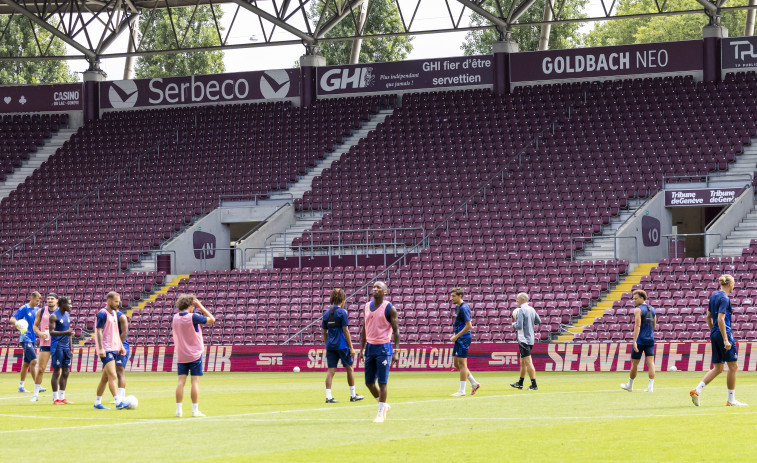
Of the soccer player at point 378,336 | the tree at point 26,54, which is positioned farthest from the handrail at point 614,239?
the tree at point 26,54

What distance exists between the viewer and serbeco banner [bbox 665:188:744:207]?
124 feet

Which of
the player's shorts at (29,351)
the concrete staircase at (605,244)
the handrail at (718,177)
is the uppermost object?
the handrail at (718,177)

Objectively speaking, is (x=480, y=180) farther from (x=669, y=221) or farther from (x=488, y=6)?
(x=488, y=6)

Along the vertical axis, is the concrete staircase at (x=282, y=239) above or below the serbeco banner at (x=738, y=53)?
below

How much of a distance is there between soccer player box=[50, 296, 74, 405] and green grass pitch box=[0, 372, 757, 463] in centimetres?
39

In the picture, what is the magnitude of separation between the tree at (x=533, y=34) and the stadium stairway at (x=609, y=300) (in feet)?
120

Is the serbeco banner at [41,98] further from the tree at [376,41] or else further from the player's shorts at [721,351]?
the player's shorts at [721,351]

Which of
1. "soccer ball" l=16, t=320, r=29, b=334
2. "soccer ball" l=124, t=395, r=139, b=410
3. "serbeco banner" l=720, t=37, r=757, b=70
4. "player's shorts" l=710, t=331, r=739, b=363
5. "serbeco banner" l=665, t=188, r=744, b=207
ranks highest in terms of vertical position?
"serbeco banner" l=720, t=37, r=757, b=70

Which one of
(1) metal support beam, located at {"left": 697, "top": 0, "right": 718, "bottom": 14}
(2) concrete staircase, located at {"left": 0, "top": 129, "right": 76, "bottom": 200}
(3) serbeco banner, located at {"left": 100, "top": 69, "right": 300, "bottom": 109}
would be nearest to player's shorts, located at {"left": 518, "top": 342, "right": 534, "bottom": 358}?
(1) metal support beam, located at {"left": 697, "top": 0, "right": 718, "bottom": 14}

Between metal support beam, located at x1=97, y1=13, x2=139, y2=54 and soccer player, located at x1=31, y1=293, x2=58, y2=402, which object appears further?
metal support beam, located at x1=97, y1=13, x2=139, y2=54

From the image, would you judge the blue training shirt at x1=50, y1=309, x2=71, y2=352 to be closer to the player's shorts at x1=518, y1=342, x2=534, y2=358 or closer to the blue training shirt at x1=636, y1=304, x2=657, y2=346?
the player's shorts at x1=518, y1=342, x2=534, y2=358

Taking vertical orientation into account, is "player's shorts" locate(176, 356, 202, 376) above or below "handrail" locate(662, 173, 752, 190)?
below

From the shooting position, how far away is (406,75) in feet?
162

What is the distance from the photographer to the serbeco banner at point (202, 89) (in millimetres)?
51094
